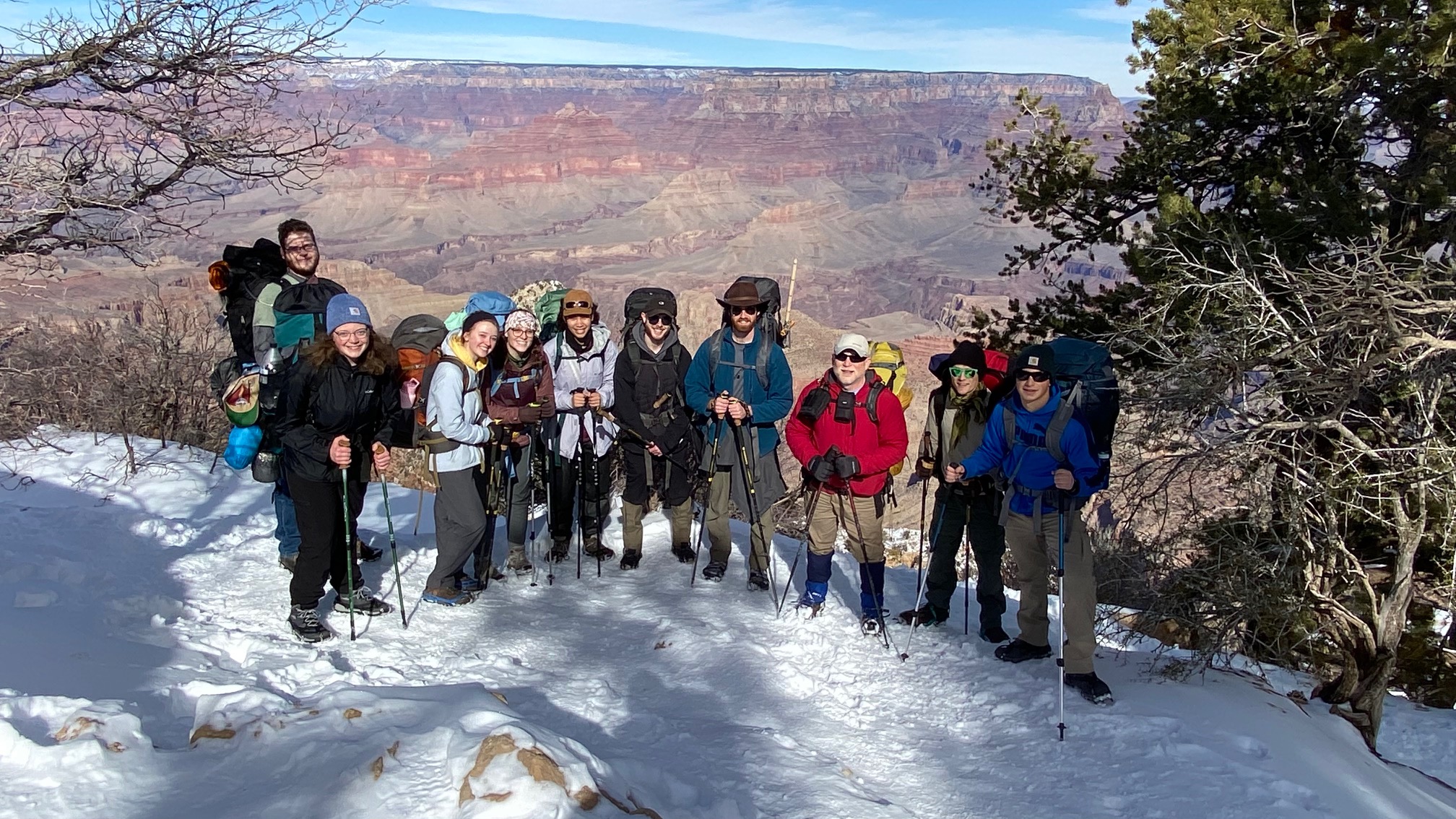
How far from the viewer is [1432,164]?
838 cm

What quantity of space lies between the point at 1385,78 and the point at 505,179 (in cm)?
19104

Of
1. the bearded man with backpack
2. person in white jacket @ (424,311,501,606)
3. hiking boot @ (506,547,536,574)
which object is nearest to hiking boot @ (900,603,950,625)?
the bearded man with backpack

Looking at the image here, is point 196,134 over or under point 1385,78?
under

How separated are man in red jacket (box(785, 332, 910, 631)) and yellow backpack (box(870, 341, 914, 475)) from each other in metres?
0.50

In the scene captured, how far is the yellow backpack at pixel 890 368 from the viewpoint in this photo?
675 cm

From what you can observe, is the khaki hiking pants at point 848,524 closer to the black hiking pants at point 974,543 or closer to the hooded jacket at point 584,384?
the black hiking pants at point 974,543

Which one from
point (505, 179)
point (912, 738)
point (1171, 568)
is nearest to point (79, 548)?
point (912, 738)

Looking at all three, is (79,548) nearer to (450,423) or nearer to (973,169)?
(450,423)

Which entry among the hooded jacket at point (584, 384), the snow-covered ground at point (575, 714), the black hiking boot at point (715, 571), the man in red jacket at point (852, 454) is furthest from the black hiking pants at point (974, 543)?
the hooded jacket at point (584, 384)

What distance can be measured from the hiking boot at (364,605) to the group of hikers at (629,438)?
19 millimetres

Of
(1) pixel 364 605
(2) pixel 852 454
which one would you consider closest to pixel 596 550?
(1) pixel 364 605

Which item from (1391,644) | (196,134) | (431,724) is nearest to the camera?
(431,724)

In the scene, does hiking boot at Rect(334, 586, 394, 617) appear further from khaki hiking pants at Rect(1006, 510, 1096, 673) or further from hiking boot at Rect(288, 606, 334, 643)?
khaki hiking pants at Rect(1006, 510, 1096, 673)

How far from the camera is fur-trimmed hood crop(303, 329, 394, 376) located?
547 centimetres
